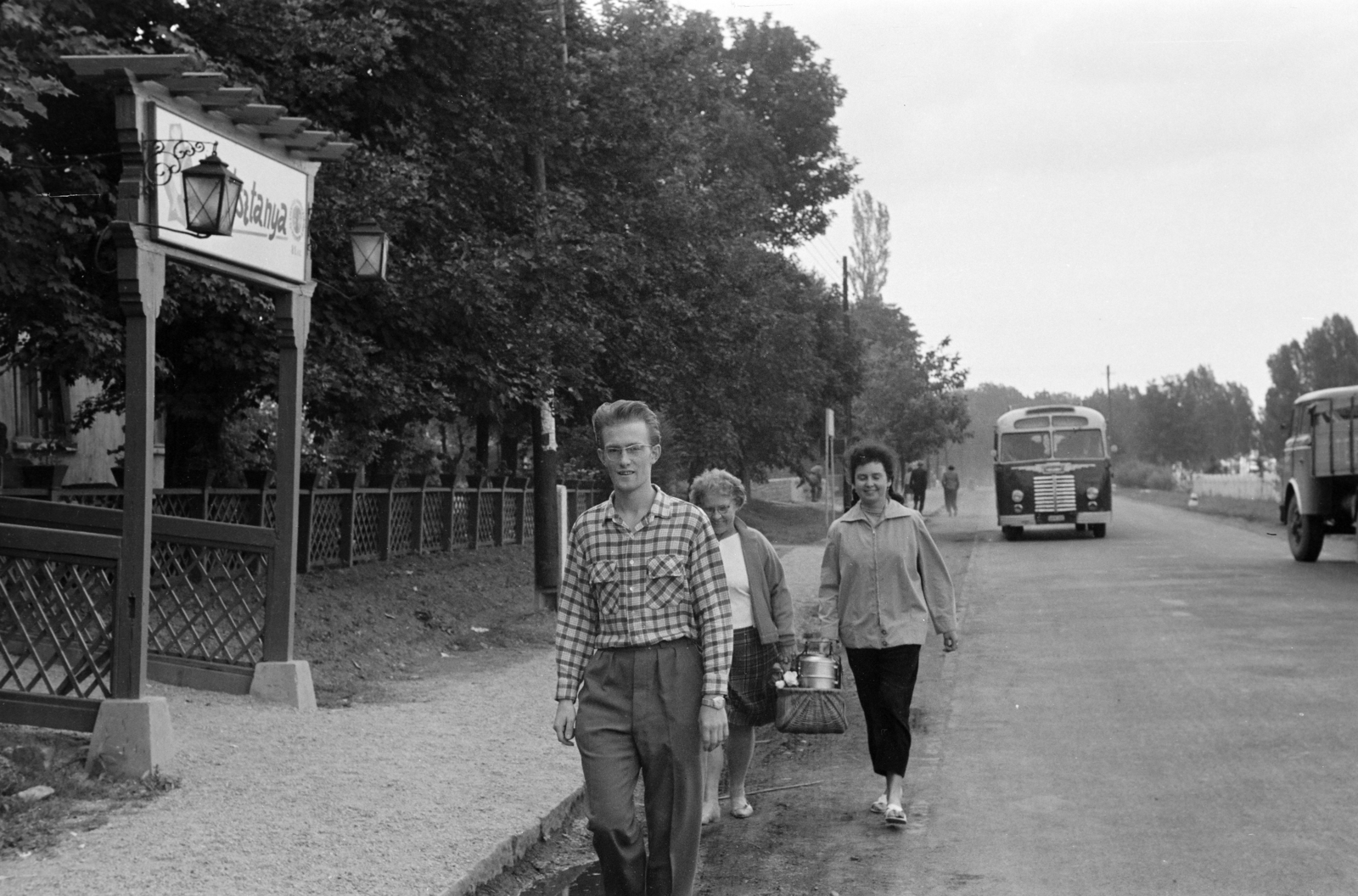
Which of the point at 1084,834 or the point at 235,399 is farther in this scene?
the point at 235,399

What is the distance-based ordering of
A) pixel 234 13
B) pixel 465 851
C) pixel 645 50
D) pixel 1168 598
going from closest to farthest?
pixel 465 851 → pixel 234 13 → pixel 1168 598 → pixel 645 50

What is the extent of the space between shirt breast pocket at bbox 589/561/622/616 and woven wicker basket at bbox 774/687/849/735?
2.37 m

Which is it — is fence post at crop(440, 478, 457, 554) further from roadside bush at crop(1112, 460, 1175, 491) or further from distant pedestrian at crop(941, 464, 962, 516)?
roadside bush at crop(1112, 460, 1175, 491)

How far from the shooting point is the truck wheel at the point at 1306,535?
23.4 m

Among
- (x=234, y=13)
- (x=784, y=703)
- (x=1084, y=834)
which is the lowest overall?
(x=1084, y=834)

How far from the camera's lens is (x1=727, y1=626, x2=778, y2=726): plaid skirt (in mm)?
6727

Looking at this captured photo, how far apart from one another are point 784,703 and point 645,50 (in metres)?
17.6

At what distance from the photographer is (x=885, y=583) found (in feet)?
22.7

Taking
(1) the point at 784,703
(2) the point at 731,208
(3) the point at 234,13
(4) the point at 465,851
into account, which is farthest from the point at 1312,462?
(4) the point at 465,851

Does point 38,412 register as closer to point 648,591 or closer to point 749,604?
point 749,604

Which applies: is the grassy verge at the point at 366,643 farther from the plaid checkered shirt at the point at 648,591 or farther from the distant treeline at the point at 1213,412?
the distant treeline at the point at 1213,412

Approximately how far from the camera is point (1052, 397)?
194m

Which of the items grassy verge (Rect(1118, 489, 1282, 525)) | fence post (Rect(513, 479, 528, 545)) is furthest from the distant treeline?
fence post (Rect(513, 479, 528, 545))

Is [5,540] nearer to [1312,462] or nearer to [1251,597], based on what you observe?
[1251,597]
